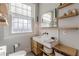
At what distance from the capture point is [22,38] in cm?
98

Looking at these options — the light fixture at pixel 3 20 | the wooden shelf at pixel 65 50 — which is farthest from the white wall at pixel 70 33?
the light fixture at pixel 3 20

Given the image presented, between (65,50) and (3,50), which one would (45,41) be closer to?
(65,50)

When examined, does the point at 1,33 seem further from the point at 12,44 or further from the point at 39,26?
the point at 39,26

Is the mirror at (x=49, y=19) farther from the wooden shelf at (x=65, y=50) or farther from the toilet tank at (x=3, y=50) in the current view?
the toilet tank at (x=3, y=50)

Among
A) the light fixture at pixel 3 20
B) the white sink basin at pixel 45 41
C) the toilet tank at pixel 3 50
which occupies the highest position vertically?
the light fixture at pixel 3 20

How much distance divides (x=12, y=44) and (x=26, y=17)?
0.95 feet

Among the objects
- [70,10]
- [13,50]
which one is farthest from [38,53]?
[70,10]

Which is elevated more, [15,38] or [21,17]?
[21,17]

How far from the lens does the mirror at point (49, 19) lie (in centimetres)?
98

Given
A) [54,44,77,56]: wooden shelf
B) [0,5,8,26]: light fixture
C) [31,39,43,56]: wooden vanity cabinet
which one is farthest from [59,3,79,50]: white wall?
[0,5,8,26]: light fixture

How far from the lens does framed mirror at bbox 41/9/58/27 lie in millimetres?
976

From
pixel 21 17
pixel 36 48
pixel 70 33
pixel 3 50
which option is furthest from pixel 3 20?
pixel 70 33

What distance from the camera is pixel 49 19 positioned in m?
1.00

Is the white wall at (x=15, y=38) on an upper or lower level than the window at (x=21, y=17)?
lower
